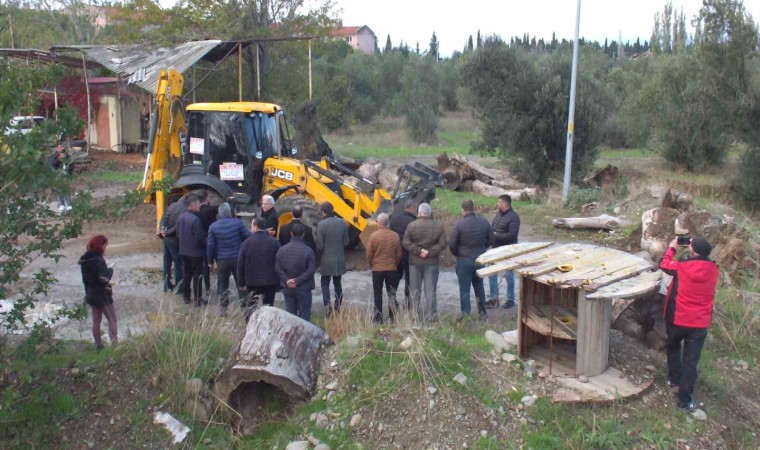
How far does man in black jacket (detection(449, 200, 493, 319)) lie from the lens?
902cm

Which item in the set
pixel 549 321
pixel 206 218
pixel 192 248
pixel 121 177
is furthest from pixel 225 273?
pixel 121 177

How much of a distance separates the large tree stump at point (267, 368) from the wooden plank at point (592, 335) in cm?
246

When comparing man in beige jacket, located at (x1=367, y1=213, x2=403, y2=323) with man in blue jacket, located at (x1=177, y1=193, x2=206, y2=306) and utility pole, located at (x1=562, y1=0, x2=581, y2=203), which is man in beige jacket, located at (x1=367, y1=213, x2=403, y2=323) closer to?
man in blue jacket, located at (x1=177, y1=193, x2=206, y2=306)

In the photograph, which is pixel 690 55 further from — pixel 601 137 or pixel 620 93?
pixel 620 93

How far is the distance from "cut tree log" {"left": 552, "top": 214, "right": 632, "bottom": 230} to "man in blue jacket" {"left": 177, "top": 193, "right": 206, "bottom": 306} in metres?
8.03

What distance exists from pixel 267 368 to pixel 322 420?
0.66 metres

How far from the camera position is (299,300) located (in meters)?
8.35

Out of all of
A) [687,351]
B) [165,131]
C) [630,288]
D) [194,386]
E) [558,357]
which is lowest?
[194,386]

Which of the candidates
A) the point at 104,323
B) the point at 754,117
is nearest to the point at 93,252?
the point at 104,323

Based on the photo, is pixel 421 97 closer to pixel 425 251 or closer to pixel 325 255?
pixel 325 255

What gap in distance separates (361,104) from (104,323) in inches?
1482

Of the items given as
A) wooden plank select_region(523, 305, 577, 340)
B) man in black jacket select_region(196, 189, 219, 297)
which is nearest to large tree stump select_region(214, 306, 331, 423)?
wooden plank select_region(523, 305, 577, 340)

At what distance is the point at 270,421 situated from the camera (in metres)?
6.49

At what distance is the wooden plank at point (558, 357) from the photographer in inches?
267
